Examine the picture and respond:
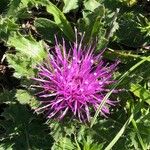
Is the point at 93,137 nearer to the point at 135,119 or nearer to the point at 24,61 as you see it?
the point at 135,119

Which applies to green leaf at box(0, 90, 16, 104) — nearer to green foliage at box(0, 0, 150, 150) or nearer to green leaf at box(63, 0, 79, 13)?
green foliage at box(0, 0, 150, 150)

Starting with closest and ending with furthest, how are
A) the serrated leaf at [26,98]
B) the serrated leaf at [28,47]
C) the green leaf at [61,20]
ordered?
the serrated leaf at [26,98] → the serrated leaf at [28,47] → the green leaf at [61,20]

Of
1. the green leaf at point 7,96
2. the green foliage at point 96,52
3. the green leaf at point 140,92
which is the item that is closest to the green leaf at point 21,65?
the green foliage at point 96,52

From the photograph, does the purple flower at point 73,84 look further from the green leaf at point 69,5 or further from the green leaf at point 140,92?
the green leaf at point 69,5

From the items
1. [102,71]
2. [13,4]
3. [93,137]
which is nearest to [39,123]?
[93,137]

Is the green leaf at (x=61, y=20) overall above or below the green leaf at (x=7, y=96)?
above

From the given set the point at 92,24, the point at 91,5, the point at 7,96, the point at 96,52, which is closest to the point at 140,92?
the point at 96,52

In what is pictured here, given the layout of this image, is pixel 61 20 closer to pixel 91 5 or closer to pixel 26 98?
pixel 91 5
